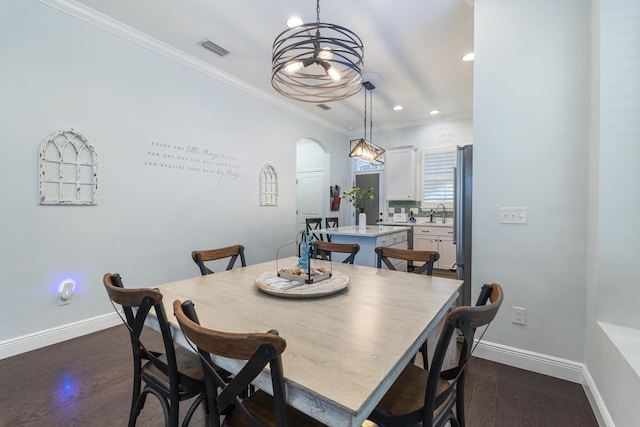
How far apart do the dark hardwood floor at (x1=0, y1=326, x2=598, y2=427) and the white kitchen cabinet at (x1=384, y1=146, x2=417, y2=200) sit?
178 inches

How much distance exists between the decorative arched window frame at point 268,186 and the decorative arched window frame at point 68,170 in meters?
2.32

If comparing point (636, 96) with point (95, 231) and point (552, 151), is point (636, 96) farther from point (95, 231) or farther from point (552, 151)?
point (95, 231)

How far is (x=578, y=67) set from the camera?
2.08 meters

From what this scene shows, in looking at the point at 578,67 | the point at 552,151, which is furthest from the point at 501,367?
the point at 578,67

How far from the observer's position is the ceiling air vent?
Answer: 337 cm

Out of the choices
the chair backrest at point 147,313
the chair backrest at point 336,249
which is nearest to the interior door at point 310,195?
the chair backrest at point 336,249

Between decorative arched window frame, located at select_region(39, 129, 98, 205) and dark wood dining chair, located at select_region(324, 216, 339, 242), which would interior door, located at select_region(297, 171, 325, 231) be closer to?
dark wood dining chair, located at select_region(324, 216, 339, 242)

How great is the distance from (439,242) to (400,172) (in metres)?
1.84

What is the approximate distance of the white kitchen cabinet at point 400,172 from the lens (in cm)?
641

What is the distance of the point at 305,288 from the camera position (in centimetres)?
157

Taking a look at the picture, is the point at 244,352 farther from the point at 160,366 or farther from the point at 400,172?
the point at 400,172

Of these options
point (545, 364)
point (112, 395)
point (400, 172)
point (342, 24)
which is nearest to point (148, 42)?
point (342, 24)

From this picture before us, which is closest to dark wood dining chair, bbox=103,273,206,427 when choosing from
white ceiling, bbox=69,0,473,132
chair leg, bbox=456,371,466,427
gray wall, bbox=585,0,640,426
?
chair leg, bbox=456,371,466,427

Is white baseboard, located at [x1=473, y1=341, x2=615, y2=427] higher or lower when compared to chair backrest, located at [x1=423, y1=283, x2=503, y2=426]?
lower
